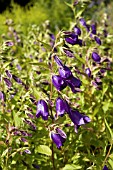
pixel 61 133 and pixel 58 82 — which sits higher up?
pixel 58 82

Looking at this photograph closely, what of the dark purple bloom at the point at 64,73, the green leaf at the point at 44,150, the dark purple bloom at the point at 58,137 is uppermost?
the dark purple bloom at the point at 64,73

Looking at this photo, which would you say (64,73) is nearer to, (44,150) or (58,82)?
(58,82)

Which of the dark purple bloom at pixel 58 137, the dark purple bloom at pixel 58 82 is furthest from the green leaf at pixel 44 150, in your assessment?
the dark purple bloom at pixel 58 82

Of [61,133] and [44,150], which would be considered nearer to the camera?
[61,133]

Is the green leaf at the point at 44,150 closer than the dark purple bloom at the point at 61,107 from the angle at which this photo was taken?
No

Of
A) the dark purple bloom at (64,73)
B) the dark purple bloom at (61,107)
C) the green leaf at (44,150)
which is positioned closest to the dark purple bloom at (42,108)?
the dark purple bloom at (61,107)

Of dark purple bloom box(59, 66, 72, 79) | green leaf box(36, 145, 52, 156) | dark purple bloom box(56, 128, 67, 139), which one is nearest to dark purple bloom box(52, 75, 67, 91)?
dark purple bloom box(59, 66, 72, 79)

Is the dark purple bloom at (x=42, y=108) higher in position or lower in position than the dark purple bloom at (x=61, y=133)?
higher

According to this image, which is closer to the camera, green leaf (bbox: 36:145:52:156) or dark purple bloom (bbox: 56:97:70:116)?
dark purple bloom (bbox: 56:97:70:116)

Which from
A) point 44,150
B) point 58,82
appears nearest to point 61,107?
point 58,82

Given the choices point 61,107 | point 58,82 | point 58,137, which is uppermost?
point 58,82

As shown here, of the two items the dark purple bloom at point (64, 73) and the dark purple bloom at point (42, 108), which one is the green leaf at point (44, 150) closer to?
the dark purple bloom at point (42, 108)

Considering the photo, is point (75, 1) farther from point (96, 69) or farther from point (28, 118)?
point (28, 118)

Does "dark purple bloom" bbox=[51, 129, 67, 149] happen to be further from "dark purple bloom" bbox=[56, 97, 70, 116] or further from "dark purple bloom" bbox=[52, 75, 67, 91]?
"dark purple bloom" bbox=[52, 75, 67, 91]
